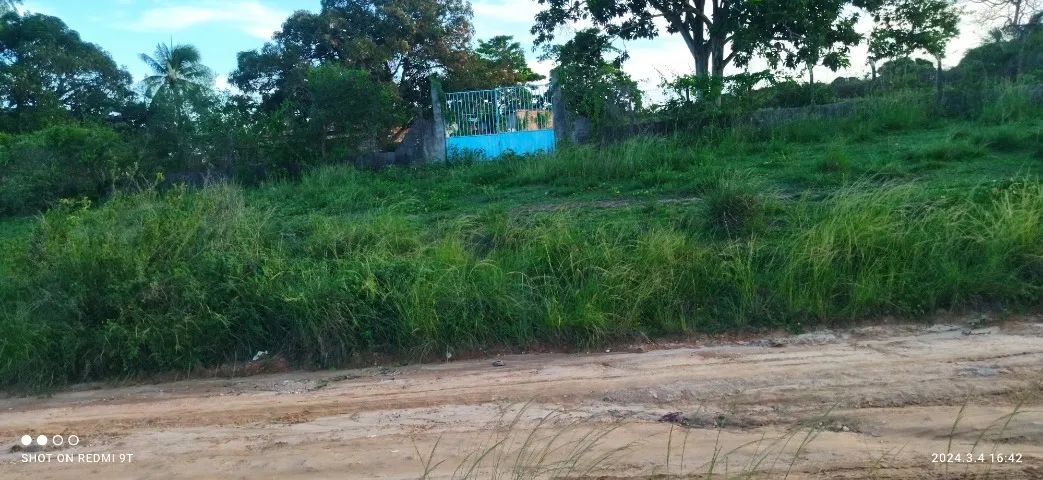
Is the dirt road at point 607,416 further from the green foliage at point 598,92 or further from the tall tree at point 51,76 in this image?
the tall tree at point 51,76

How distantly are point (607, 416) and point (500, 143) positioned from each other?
11.8 metres

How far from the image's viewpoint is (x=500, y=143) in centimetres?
1619

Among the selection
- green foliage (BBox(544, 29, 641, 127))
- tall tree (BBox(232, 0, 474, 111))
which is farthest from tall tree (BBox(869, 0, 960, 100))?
tall tree (BBox(232, 0, 474, 111))

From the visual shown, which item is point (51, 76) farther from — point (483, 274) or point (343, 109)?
point (483, 274)

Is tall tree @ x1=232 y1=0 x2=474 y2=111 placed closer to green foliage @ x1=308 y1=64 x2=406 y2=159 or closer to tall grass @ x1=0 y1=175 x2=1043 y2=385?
green foliage @ x1=308 y1=64 x2=406 y2=159

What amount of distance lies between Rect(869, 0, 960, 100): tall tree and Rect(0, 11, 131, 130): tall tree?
24747 mm

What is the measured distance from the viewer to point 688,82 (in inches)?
551

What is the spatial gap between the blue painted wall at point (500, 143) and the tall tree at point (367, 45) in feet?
27.9

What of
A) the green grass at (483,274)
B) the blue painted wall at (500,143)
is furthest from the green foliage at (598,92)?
the green grass at (483,274)

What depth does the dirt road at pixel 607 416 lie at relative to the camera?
13.4 feet

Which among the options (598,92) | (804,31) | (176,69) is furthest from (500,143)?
(176,69)

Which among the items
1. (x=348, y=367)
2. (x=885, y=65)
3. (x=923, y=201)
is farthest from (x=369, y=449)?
(x=885, y=65)

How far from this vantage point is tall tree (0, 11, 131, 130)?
81.8 ft

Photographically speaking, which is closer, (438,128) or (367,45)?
(438,128)
